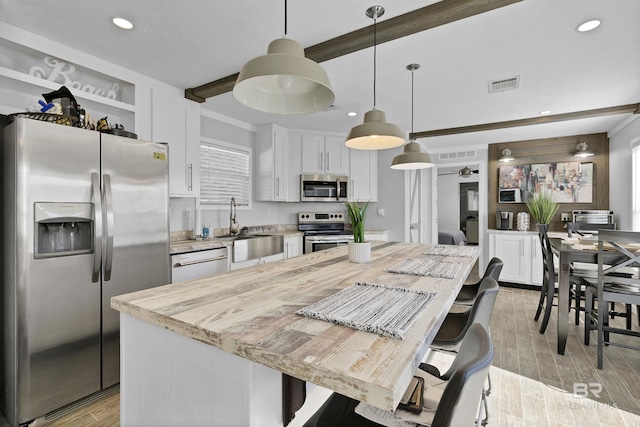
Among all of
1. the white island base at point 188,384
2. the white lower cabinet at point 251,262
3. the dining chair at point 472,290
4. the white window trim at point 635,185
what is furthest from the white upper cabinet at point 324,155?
the white island base at point 188,384

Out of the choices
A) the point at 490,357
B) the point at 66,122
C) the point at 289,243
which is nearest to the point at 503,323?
the point at 289,243

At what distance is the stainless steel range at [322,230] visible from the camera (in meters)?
4.49

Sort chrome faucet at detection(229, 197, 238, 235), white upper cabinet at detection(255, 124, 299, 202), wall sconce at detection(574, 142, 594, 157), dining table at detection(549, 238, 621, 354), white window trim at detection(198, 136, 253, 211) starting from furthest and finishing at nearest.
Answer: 1. wall sconce at detection(574, 142, 594, 157)
2. white upper cabinet at detection(255, 124, 299, 202)
3. chrome faucet at detection(229, 197, 238, 235)
4. white window trim at detection(198, 136, 253, 211)
5. dining table at detection(549, 238, 621, 354)

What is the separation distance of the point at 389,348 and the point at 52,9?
265 centimetres

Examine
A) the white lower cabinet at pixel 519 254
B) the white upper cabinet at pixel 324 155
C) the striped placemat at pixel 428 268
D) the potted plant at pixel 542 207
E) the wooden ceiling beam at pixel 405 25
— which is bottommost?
the white lower cabinet at pixel 519 254

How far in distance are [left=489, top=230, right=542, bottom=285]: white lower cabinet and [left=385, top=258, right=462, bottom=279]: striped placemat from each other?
3.69m

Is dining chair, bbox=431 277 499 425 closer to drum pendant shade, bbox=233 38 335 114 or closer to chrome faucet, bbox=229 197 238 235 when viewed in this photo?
drum pendant shade, bbox=233 38 335 114

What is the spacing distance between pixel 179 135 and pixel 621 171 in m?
5.54

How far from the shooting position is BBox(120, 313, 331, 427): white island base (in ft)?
2.88

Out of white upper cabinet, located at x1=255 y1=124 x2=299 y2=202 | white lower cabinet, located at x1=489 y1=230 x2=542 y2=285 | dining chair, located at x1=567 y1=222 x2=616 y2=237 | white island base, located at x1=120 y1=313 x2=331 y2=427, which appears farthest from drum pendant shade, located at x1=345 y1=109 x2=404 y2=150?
white lower cabinet, located at x1=489 y1=230 x2=542 y2=285

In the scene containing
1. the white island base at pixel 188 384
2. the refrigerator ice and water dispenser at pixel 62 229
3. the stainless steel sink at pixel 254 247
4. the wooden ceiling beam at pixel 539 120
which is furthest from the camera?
the wooden ceiling beam at pixel 539 120

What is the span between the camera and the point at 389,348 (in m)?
0.78

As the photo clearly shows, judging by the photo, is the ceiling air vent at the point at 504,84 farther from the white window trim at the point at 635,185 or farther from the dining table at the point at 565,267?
the white window trim at the point at 635,185

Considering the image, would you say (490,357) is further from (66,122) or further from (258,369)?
(66,122)
